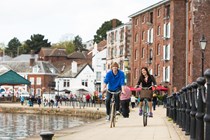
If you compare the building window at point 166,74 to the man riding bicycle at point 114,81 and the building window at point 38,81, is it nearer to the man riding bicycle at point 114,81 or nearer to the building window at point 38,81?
the building window at point 38,81

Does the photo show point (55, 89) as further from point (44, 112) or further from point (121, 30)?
point (44, 112)

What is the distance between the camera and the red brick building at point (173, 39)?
71.8m

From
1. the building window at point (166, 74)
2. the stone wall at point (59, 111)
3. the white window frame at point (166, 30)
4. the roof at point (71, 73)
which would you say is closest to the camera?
the stone wall at point (59, 111)

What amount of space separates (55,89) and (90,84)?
→ 9.54m

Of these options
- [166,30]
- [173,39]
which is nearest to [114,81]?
[173,39]

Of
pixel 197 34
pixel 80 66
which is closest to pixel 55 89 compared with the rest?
pixel 80 66

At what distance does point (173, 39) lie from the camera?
7738cm

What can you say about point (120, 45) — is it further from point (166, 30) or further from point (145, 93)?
point (145, 93)

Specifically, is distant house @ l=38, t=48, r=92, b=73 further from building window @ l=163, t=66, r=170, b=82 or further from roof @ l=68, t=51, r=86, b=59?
building window @ l=163, t=66, r=170, b=82

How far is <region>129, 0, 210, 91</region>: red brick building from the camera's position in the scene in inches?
2825

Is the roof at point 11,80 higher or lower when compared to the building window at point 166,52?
lower

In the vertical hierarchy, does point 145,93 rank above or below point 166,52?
below

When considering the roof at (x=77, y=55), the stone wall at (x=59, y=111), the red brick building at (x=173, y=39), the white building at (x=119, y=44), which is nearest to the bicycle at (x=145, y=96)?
the stone wall at (x=59, y=111)

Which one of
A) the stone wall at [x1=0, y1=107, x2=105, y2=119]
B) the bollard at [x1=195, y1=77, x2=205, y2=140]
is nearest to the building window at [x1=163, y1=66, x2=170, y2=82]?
the stone wall at [x1=0, y1=107, x2=105, y2=119]
